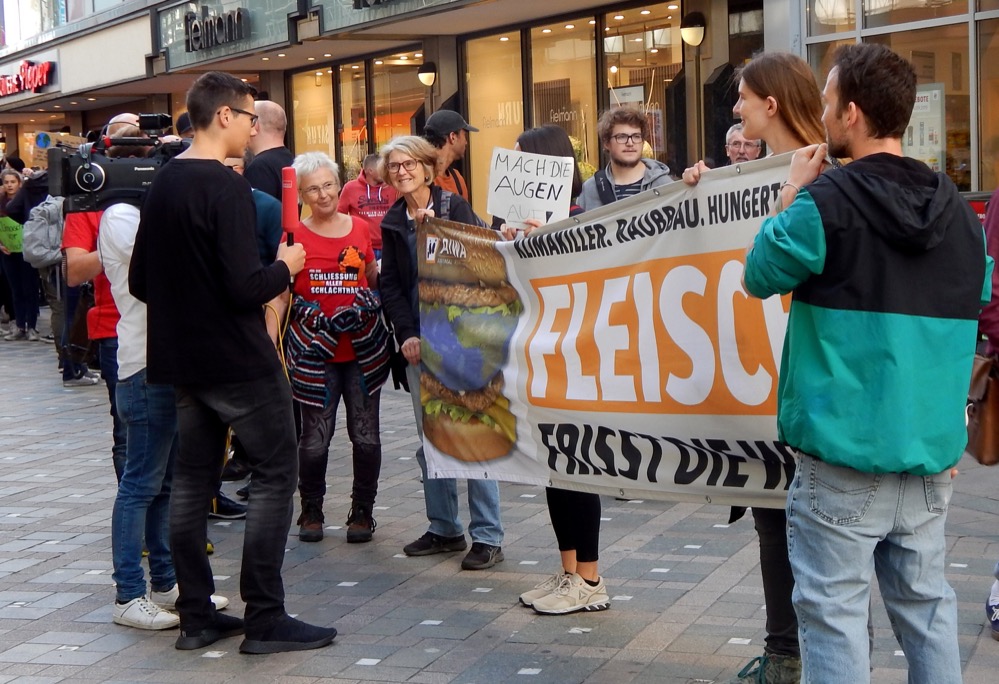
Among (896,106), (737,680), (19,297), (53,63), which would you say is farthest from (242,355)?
(53,63)

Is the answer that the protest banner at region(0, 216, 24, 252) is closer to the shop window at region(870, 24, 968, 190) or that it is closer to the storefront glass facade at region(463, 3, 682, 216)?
the storefront glass facade at region(463, 3, 682, 216)

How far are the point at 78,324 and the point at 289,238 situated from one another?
1.99 m

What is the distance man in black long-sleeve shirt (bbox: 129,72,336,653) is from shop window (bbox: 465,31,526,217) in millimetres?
13235

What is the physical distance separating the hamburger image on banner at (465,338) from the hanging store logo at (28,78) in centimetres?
2581

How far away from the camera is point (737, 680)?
415 centimetres

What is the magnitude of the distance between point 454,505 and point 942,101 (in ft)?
26.3

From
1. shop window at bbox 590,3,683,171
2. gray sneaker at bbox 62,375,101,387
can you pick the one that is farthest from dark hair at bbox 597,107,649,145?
shop window at bbox 590,3,683,171

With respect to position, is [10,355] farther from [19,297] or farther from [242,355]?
[242,355]

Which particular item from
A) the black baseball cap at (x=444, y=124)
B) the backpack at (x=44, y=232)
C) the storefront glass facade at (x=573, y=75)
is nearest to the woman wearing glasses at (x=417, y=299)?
the black baseball cap at (x=444, y=124)

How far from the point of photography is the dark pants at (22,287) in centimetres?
1673

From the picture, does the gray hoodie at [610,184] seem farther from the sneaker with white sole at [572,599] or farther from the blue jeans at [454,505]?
the sneaker with white sole at [572,599]

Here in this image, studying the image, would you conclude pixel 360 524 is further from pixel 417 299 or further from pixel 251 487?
pixel 251 487

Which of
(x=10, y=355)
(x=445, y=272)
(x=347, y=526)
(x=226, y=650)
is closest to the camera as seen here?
(x=226, y=650)

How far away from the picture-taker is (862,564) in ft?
10.1
